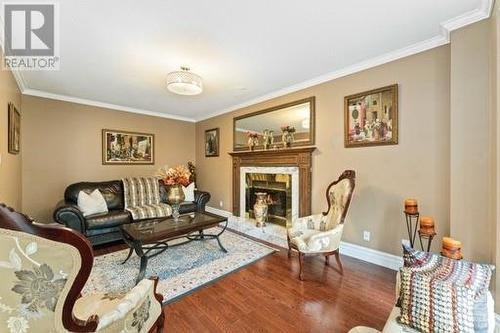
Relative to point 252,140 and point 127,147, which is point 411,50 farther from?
point 127,147

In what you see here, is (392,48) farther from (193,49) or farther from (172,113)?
(172,113)

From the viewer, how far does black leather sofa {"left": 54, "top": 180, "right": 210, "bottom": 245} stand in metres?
3.13

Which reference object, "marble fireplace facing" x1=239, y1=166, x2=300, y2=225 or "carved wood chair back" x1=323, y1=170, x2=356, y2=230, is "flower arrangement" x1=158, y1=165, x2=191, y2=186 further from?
"carved wood chair back" x1=323, y1=170, x2=356, y2=230

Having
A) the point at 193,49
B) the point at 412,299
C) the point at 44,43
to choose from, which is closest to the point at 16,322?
the point at 412,299

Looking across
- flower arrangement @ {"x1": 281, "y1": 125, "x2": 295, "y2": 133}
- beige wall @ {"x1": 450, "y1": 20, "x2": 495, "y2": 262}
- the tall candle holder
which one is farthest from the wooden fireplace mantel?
beige wall @ {"x1": 450, "y1": 20, "x2": 495, "y2": 262}

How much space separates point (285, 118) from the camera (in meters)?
3.83

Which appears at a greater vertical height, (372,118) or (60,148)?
(372,118)

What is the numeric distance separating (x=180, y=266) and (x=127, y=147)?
3365 millimetres

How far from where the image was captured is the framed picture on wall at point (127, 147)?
15.2 feet

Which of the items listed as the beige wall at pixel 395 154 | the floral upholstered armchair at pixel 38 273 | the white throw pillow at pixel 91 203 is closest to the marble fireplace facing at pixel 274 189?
the beige wall at pixel 395 154

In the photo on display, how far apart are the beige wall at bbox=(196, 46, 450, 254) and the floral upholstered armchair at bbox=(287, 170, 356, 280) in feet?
1.33

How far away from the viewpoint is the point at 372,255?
9.11 ft

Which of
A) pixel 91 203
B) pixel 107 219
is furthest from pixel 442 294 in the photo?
pixel 91 203

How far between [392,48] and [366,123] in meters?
0.88
